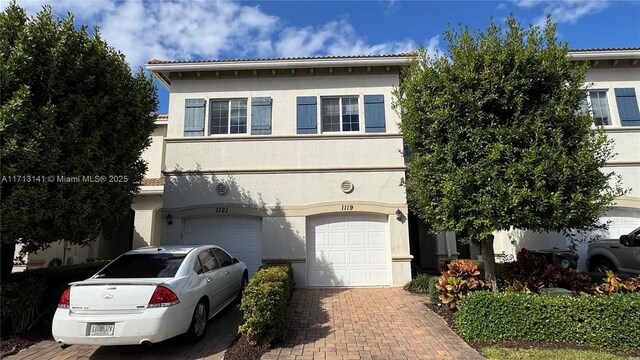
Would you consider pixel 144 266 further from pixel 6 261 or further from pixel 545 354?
pixel 545 354

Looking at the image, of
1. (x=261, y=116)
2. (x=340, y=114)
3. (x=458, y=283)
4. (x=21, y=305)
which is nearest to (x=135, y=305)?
(x=21, y=305)

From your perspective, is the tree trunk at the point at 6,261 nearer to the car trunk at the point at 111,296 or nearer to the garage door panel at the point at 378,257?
the car trunk at the point at 111,296

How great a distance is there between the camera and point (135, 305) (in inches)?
195

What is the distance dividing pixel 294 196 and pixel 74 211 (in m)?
5.85

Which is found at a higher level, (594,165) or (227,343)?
(594,165)

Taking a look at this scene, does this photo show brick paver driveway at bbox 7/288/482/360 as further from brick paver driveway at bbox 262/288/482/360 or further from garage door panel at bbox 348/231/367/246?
garage door panel at bbox 348/231/367/246

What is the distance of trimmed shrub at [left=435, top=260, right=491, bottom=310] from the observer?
6.96 meters

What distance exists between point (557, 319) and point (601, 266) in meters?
6.84

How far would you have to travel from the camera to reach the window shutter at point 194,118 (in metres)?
11.4

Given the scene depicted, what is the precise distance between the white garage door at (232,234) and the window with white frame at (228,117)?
2962mm

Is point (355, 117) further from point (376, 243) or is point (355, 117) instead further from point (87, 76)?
point (87, 76)

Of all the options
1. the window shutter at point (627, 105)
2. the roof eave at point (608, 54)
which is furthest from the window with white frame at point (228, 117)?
the window shutter at point (627, 105)

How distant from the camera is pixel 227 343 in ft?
19.1

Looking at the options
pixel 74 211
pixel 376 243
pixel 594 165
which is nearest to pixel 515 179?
pixel 594 165
